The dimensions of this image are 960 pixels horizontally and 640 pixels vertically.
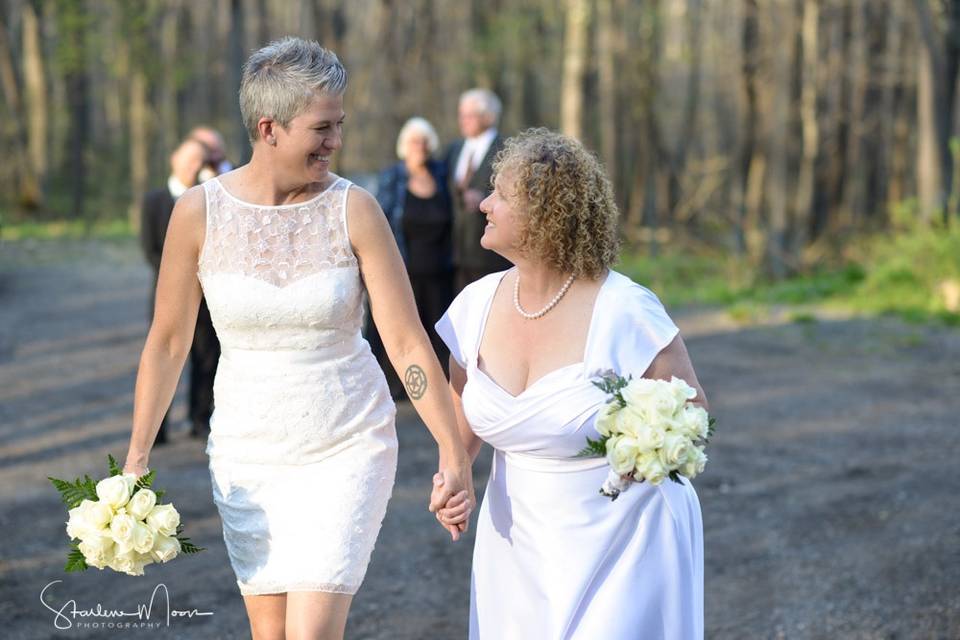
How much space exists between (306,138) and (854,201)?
2510 cm

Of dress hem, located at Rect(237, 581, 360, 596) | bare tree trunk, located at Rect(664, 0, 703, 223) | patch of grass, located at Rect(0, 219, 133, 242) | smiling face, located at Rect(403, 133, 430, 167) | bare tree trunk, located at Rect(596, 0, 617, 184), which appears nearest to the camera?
dress hem, located at Rect(237, 581, 360, 596)

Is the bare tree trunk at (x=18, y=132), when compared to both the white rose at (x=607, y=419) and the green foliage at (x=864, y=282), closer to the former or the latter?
the green foliage at (x=864, y=282)

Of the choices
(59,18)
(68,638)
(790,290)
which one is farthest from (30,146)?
(68,638)

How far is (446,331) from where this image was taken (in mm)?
4172

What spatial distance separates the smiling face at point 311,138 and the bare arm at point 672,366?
1147mm

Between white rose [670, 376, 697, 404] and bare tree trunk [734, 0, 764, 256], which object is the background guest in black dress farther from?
bare tree trunk [734, 0, 764, 256]

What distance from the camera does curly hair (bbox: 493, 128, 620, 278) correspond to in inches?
153

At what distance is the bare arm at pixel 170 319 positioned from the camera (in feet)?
12.5

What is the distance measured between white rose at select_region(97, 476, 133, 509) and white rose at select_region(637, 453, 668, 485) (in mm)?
1405

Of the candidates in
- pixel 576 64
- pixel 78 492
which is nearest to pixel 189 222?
pixel 78 492

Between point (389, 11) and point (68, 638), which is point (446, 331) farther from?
point (389, 11)

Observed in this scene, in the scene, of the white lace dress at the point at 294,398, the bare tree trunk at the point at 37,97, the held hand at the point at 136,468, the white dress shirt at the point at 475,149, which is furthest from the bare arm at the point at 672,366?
the bare tree trunk at the point at 37,97

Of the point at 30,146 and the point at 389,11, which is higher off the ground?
the point at 389,11

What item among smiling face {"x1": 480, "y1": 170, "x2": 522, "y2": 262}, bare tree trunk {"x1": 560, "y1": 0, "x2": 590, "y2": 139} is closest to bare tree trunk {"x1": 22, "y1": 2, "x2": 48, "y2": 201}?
bare tree trunk {"x1": 560, "y1": 0, "x2": 590, "y2": 139}
